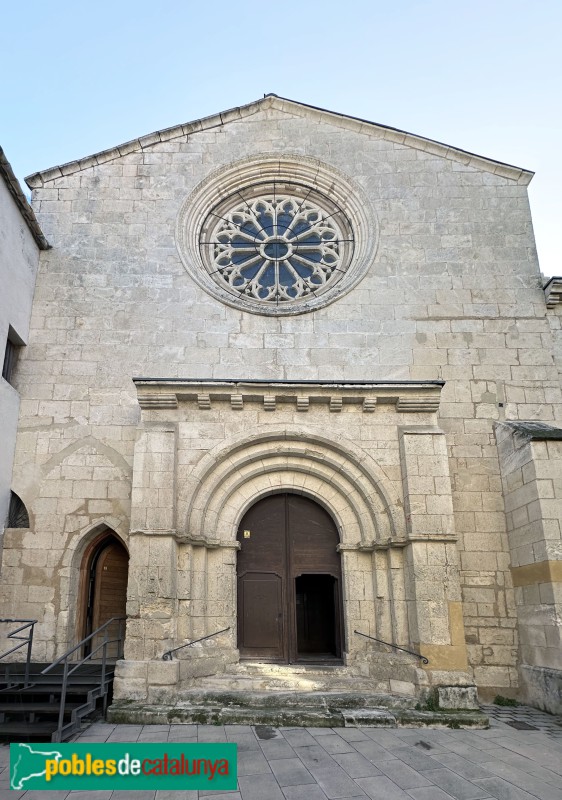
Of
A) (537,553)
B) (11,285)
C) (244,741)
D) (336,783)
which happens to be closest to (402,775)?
(336,783)

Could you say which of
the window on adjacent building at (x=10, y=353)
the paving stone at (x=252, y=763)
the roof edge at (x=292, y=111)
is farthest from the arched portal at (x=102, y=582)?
the roof edge at (x=292, y=111)

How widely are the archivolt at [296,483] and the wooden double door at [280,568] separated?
1.06 ft

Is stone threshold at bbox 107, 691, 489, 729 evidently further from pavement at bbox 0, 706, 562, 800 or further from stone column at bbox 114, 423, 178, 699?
stone column at bbox 114, 423, 178, 699

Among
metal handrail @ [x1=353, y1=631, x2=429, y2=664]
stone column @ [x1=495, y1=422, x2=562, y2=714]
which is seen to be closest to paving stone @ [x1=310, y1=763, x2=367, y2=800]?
metal handrail @ [x1=353, y1=631, x2=429, y2=664]

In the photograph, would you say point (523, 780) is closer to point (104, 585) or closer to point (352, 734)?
point (352, 734)

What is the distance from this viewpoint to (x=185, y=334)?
9.21 meters

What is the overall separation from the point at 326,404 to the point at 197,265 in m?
3.51

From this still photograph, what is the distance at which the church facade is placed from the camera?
7262 mm

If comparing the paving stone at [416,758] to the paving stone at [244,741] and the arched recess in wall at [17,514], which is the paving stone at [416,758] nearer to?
the paving stone at [244,741]

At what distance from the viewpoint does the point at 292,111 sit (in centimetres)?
1072

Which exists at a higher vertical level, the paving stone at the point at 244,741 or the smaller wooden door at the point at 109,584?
the smaller wooden door at the point at 109,584

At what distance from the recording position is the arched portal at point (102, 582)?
28.0 feet

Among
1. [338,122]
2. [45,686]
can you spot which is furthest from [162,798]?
[338,122]

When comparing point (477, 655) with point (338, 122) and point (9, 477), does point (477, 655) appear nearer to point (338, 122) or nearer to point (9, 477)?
point (9, 477)
